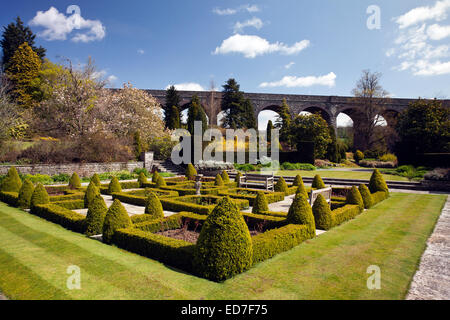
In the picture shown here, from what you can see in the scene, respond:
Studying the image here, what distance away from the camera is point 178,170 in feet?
72.5

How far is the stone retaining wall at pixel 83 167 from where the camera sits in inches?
595

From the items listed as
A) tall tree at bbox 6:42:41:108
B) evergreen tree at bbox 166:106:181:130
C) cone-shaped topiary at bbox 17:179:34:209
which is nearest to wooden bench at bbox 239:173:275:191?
cone-shaped topiary at bbox 17:179:34:209

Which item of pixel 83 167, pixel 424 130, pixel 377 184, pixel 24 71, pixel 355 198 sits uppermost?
pixel 24 71

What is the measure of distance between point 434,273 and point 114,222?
5.70 m

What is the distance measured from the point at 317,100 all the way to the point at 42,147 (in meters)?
32.3

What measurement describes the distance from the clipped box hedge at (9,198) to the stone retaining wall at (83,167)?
4917 mm

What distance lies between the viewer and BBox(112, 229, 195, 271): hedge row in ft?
14.2

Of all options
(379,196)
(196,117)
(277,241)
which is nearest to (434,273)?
(277,241)

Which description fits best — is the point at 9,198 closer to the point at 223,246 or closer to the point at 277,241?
the point at 223,246

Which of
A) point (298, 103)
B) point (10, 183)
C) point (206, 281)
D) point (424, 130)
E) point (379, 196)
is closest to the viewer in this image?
point (206, 281)

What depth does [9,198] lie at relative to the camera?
32.3ft

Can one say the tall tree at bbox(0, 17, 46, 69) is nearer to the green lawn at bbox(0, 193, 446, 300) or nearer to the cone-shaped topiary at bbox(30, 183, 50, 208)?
the cone-shaped topiary at bbox(30, 183, 50, 208)

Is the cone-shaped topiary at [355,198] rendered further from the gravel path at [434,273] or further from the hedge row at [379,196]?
the gravel path at [434,273]

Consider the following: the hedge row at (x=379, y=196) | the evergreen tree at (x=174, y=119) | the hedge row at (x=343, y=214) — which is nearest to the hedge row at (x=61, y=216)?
the hedge row at (x=343, y=214)
